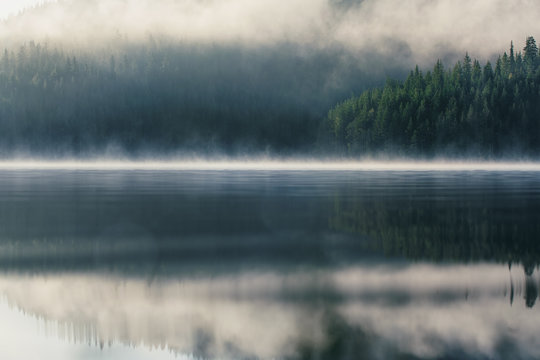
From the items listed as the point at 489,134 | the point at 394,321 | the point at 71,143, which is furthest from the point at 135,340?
the point at 71,143

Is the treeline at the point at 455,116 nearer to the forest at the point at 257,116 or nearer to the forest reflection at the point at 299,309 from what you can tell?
the forest at the point at 257,116

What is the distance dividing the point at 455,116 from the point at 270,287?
12123 cm

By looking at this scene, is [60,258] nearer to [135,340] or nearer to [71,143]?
[135,340]

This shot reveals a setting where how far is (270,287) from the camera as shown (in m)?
12.5

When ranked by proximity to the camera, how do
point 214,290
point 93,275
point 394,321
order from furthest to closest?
1. point 93,275
2. point 214,290
3. point 394,321

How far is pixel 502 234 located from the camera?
1916 cm

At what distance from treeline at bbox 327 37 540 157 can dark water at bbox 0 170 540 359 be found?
105 m

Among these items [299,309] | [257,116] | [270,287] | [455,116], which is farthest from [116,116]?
[299,309]

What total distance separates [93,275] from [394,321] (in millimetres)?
6879

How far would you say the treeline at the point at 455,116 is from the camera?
124750 mm

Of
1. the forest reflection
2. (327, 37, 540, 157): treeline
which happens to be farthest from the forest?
the forest reflection

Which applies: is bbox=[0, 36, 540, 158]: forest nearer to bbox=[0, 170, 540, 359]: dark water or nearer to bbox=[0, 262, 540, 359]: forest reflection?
bbox=[0, 170, 540, 359]: dark water

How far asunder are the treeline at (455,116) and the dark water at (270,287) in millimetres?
105429

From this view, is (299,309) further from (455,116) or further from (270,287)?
Answer: (455,116)
